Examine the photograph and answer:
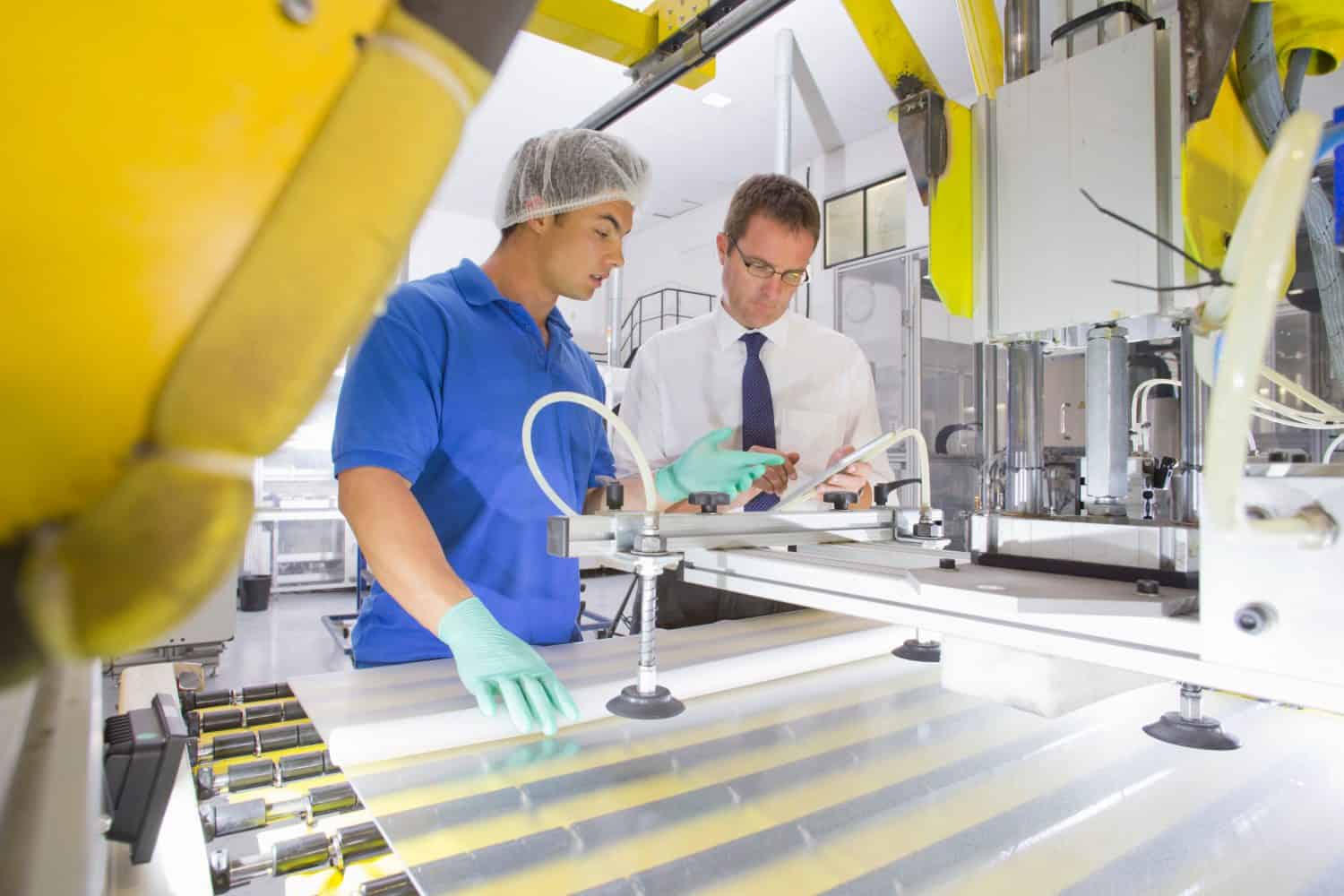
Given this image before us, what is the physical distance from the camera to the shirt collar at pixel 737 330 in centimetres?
198

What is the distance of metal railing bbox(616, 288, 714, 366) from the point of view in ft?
24.0

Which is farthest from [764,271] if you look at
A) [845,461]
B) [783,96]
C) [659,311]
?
[659,311]

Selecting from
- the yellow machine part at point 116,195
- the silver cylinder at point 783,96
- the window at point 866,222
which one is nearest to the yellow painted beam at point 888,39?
the yellow machine part at point 116,195

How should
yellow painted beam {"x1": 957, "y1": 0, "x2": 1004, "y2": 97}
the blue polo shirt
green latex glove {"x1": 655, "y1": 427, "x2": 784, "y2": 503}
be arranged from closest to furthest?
yellow painted beam {"x1": 957, "y1": 0, "x2": 1004, "y2": 97}, the blue polo shirt, green latex glove {"x1": 655, "y1": 427, "x2": 784, "y2": 503}

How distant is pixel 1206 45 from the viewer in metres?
0.69

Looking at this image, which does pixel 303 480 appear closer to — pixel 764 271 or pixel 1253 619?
pixel 764 271

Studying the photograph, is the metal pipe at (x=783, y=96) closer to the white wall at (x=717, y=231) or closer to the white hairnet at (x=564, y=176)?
the white wall at (x=717, y=231)

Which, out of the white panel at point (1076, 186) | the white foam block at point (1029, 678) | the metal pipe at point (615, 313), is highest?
the metal pipe at point (615, 313)

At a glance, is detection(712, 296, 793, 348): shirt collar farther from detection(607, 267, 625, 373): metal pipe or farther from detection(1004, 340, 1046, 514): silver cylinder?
detection(607, 267, 625, 373): metal pipe

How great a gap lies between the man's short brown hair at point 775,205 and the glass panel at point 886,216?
341cm

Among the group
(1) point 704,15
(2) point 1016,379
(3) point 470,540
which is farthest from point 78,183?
(1) point 704,15

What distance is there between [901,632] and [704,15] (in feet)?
3.90

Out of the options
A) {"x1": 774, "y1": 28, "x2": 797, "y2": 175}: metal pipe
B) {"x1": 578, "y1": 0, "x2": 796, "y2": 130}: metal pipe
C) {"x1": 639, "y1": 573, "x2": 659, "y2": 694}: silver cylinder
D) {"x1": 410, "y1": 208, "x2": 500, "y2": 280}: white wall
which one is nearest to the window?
{"x1": 774, "y1": 28, "x2": 797, "y2": 175}: metal pipe

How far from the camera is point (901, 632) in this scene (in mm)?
1281
